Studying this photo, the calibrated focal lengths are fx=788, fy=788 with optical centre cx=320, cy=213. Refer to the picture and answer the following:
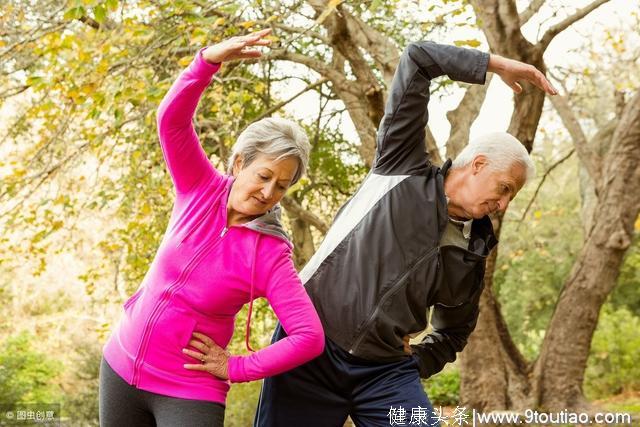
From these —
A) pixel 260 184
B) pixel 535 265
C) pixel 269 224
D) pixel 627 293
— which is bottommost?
pixel 627 293

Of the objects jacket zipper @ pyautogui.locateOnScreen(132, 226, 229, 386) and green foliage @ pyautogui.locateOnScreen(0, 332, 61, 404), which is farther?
green foliage @ pyautogui.locateOnScreen(0, 332, 61, 404)

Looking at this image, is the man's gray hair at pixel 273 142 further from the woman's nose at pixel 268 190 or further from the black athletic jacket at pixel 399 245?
the black athletic jacket at pixel 399 245

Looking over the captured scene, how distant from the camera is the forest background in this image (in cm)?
480

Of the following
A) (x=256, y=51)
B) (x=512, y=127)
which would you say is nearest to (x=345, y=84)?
(x=512, y=127)

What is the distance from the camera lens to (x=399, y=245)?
89.4 inches

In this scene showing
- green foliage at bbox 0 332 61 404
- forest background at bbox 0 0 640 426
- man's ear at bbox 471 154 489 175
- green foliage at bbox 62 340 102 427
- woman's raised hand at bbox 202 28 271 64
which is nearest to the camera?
woman's raised hand at bbox 202 28 271 64

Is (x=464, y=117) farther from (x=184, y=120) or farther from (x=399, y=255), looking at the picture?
(x=184, y=120)

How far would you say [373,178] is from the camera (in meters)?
2.41

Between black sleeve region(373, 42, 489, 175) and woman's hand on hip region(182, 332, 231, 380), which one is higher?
black sleeve region(373, 42, 489, 175)

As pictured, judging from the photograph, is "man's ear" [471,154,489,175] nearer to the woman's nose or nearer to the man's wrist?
the man's wrist

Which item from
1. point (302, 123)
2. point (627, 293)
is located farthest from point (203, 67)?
point (627, 293)

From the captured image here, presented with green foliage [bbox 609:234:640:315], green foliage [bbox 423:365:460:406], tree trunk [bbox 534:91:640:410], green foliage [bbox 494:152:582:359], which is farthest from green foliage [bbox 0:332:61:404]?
green foliage [bbox 609:234:640:315]

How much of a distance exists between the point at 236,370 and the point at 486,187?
0.89 meters

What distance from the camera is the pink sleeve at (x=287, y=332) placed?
2.04m
